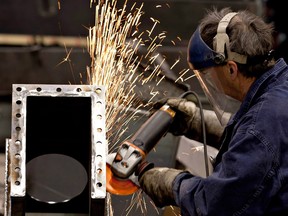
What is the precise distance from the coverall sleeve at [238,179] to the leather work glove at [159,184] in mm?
227

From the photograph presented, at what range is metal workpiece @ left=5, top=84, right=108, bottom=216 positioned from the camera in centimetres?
321

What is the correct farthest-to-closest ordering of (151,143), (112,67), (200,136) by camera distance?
(112,67), (200,136), (151,143)

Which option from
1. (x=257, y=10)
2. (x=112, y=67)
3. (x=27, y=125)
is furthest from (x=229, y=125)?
(x=257, y=10)

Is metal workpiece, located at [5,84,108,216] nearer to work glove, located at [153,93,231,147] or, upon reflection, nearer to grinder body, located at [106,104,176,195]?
grinder body, located at [106,104,176,195]

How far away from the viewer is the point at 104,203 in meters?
3.14

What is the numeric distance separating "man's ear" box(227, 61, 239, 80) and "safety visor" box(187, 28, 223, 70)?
0.06 metres

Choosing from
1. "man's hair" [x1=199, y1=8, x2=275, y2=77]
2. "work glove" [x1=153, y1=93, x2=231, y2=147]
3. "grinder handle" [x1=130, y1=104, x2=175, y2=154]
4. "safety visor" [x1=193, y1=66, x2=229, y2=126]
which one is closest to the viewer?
"man's hair" [x1=199, y1=8, x2=275, y2=77]

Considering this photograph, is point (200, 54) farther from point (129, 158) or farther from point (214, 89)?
point (129, 158)

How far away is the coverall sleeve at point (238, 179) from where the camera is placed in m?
3.11

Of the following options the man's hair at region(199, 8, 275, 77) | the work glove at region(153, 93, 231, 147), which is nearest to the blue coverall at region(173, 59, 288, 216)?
the man's hair at region(199, 8, 275, 77)

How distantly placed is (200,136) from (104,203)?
1.06 m

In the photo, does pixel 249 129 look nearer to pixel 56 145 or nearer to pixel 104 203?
pixel 104 203

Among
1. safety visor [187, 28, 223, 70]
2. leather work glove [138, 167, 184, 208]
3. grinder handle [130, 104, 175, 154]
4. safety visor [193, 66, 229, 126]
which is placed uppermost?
safety visor [187, 28, 223, 70]

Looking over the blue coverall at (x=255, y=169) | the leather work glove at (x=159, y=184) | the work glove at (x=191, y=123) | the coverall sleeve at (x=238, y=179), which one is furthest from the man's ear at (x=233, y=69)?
the work glove at (x=191, y=123)
